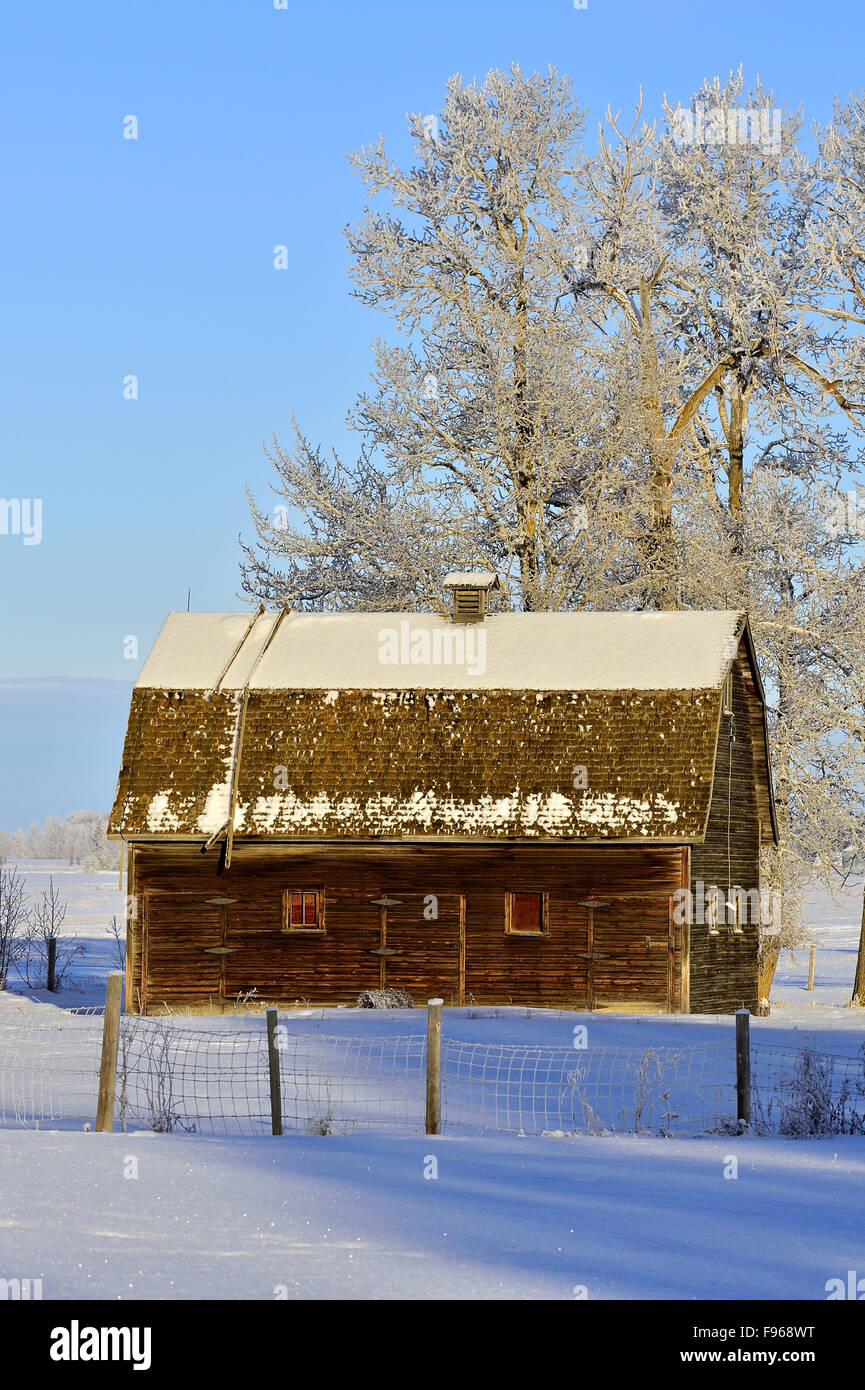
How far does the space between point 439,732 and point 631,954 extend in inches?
196

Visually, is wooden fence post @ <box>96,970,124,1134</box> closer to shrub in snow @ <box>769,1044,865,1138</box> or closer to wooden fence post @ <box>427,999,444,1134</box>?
wooden fence post @ <box>427,999,444,1134</box>

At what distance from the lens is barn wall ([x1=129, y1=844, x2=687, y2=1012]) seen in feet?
87.5

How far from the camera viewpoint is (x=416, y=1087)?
55.6ft

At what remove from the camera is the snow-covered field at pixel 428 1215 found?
843cm

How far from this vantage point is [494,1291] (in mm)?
8211

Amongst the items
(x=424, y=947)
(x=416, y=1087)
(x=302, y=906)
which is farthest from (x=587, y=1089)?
(x=302, y=906)

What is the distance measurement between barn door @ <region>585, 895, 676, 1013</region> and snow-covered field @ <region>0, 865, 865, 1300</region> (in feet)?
43.0

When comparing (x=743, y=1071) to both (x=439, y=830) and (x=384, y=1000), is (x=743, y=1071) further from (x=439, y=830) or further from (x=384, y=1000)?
(x=439, y=830)

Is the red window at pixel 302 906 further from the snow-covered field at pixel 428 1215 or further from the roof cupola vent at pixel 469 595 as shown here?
the snow-covered field at pixel 428 1215

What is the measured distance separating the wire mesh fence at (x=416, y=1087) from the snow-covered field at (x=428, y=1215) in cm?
80

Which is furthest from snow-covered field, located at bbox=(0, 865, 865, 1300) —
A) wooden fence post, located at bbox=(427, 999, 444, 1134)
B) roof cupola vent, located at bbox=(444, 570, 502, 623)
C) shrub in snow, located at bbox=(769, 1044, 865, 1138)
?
roof cupola vent, located at bbox=(444, 570, 502, 623)

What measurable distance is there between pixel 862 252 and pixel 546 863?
53.7ft

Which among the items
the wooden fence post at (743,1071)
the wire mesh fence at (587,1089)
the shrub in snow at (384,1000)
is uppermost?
the wooden fence post at (743,1071)

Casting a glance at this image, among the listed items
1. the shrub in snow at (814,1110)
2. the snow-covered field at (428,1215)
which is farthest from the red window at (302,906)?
the snow-covered field at (428,1215)
